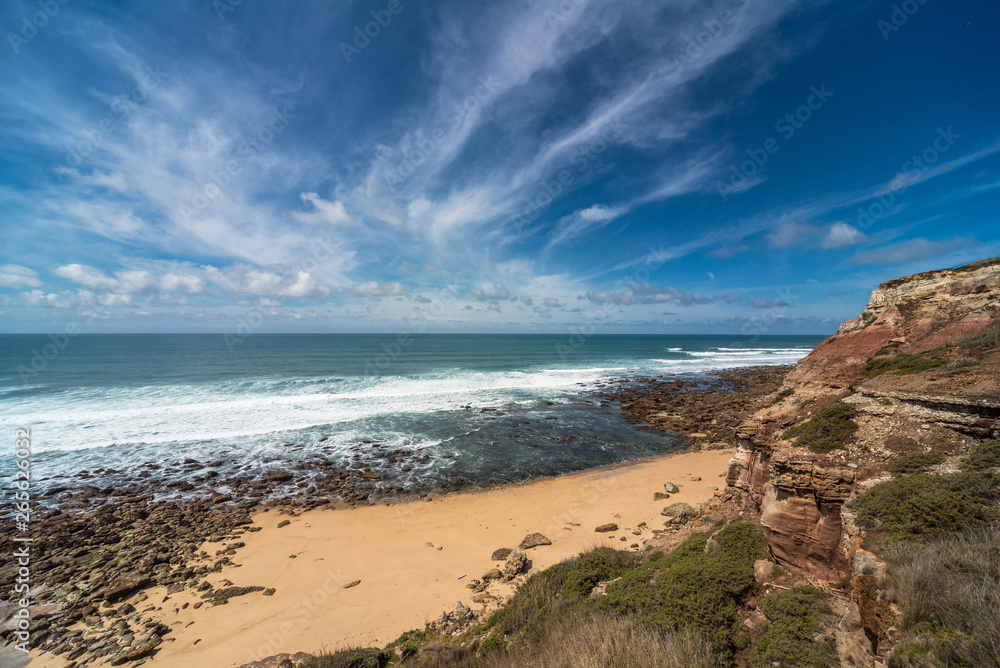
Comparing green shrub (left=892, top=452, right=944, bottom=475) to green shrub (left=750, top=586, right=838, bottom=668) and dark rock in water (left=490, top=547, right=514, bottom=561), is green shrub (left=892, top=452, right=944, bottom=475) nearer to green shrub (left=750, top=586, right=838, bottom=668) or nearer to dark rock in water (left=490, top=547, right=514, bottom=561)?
green shrub (left=750, top=586, right=838, bottom=668)

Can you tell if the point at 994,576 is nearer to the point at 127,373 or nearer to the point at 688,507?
the point at 688,507

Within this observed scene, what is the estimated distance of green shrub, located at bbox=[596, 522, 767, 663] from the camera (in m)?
4.69

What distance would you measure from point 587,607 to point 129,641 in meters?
9.25

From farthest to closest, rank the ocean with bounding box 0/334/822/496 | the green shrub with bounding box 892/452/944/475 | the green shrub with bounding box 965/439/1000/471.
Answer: the ocean with bounding box 0/334/822/496 → the green shrub with bounding box 892/452/944/475 → the green shrub with bounding box 965/439/1000/471

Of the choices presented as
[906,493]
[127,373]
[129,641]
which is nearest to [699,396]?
[906,493]

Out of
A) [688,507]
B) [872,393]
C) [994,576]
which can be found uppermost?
[872,393]

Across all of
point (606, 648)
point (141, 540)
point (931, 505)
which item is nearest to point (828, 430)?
point (931, 505)

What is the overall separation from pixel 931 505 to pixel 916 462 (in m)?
0.99

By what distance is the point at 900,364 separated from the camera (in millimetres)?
7414

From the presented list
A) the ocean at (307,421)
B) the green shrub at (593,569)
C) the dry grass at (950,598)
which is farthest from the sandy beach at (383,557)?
the dry grass at (950,598)

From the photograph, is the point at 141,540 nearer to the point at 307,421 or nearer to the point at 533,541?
the point at 533,541

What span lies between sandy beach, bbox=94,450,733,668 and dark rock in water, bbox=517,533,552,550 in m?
0.26

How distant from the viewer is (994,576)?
11.2 feet

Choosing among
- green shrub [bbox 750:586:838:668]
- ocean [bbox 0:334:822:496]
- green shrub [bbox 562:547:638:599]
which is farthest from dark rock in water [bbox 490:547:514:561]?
green shrub [bbox 750:586:838:668]
